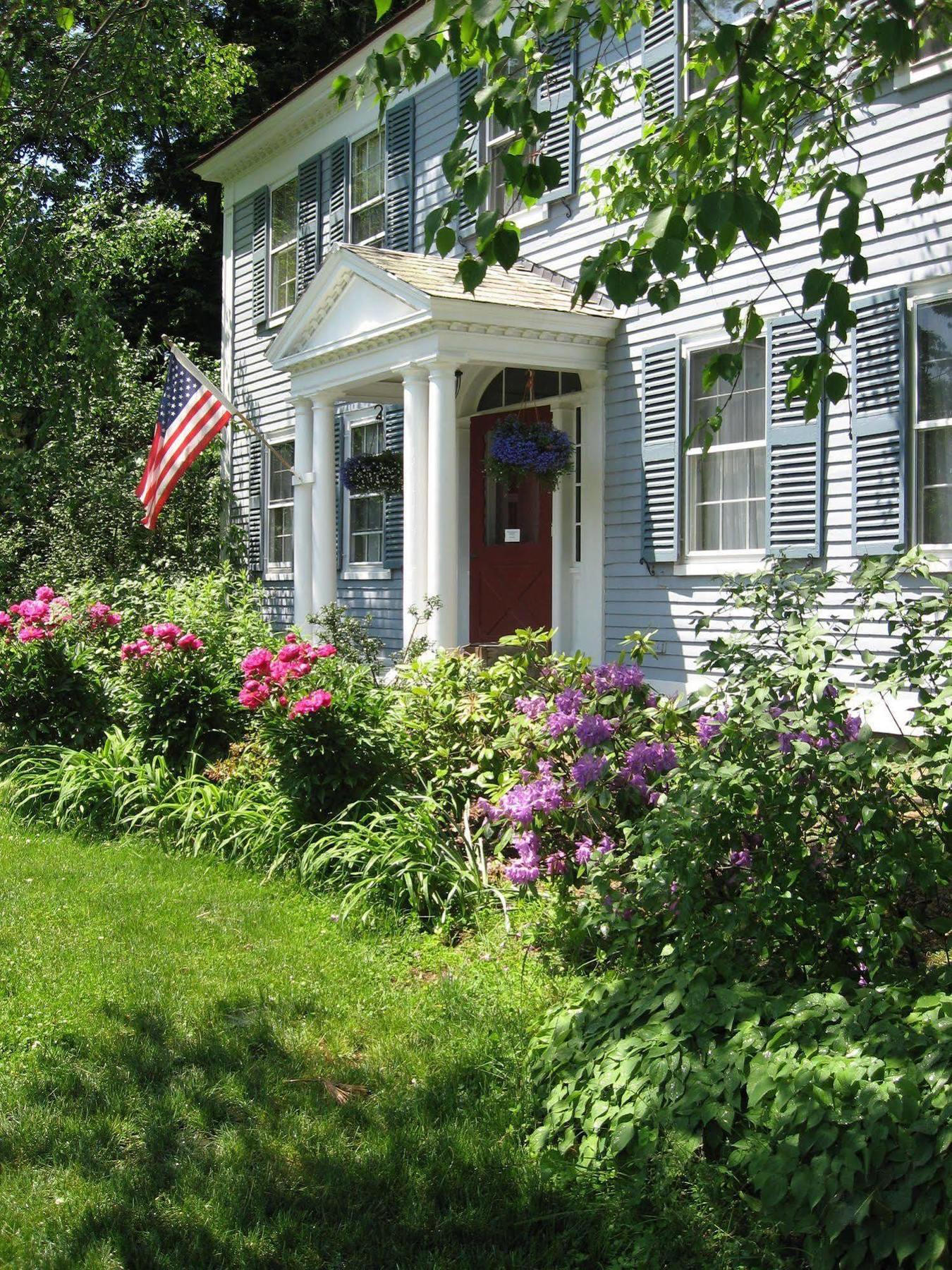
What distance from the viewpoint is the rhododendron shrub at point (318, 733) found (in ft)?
19.7

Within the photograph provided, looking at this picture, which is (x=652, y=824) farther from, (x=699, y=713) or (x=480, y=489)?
(x=480, y=489)

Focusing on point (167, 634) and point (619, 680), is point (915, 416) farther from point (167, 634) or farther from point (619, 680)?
point (167, 634)

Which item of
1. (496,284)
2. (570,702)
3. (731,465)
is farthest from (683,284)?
(570,702)

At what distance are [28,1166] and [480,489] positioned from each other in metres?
9.17

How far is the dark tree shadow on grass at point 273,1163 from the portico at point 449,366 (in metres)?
6.04

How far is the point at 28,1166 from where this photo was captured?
3.17 m

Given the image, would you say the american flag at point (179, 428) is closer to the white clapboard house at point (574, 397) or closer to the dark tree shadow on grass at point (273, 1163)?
the white clapboard house at point (574, 397)

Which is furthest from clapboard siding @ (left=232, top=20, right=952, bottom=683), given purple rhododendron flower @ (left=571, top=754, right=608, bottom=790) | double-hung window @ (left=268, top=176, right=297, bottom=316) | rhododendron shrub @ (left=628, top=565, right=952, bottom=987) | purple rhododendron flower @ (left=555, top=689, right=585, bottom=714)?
rhododendron shrub @ (left=628, top=565, right=952, bottom=987)

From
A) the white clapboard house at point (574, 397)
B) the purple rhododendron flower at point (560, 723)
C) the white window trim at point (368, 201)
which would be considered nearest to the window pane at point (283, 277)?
the white clapboard house at point (574, 397)

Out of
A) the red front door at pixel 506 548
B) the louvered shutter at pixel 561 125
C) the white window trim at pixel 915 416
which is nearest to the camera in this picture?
the white window trim at pixel 915 416

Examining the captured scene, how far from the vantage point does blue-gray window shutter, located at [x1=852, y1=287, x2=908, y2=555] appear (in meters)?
7.43

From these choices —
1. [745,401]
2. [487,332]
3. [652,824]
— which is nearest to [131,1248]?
[652,824]

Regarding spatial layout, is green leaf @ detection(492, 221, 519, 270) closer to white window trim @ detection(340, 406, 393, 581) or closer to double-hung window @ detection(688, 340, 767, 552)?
double-hung window @ detection(688, 340, 767, 552)

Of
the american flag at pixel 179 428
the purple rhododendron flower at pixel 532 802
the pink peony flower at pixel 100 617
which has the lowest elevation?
the purple rhododendron flower at pixel 532 802
